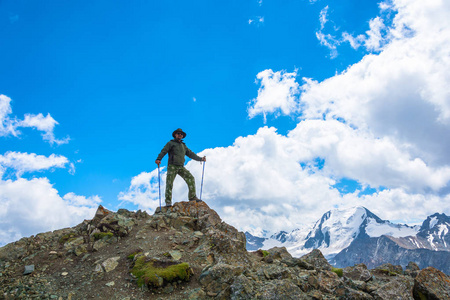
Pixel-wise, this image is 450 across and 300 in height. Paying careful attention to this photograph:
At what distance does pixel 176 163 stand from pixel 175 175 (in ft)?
3.38

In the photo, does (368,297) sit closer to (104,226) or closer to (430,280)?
(430,280)

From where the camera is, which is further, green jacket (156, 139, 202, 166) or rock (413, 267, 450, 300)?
green jacket (156, 139, 202, 166)

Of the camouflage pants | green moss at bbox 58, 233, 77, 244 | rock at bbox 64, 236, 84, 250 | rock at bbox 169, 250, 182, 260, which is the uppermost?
the camouflage pants

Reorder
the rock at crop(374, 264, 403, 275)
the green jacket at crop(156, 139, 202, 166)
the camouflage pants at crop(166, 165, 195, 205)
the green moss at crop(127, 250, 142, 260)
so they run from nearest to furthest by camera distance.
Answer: the green moss at crop(127, 250, 142, 260)
the rock at crop(374, 264, 403, 275)
the camouflage pants at crop(166, 165, 195, 205)
the green jacket at crop(156, 139, 202, 166)

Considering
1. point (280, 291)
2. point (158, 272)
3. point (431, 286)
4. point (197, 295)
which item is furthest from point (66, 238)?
point (431, 286)

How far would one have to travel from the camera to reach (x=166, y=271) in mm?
11789

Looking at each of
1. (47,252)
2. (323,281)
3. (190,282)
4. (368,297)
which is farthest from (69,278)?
(368,297)

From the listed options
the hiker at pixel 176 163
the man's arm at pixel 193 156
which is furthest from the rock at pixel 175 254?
the man's arm at pixel 193 156

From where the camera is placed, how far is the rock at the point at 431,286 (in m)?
10.5

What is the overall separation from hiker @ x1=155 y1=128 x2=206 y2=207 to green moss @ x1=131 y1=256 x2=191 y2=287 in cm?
983

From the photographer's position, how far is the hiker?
22.9 meters

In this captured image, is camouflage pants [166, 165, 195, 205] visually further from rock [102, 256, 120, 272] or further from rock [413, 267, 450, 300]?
rock [413, 267, 450, 300]

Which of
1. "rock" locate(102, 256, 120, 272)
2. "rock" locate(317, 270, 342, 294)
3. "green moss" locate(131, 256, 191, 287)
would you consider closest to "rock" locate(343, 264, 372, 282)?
"rock" locate(317, 270, 342, 294)

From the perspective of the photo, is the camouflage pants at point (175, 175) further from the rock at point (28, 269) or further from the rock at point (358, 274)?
the rock at point (358, 274)
